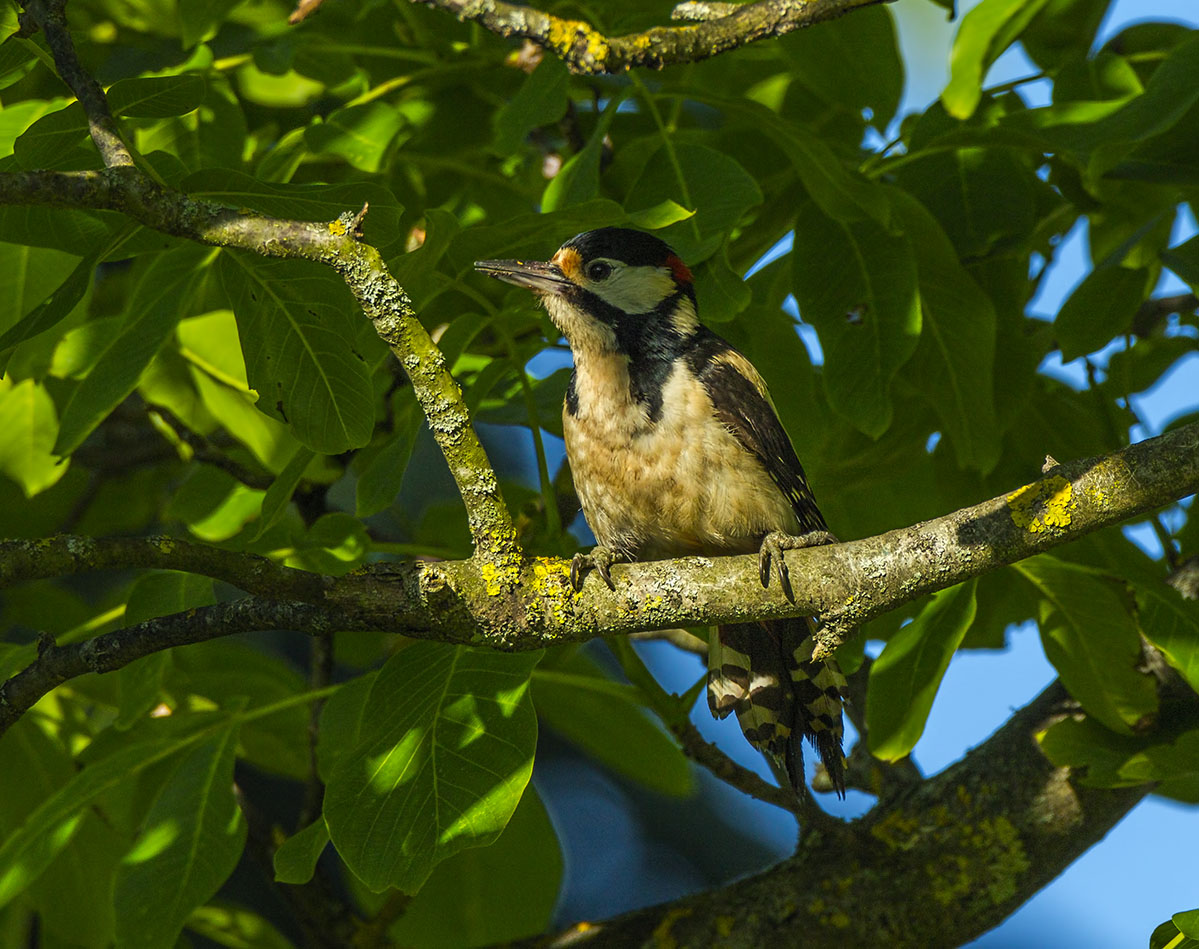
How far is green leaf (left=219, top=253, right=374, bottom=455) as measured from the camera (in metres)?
2.29

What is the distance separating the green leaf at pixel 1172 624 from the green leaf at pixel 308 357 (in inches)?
64.7

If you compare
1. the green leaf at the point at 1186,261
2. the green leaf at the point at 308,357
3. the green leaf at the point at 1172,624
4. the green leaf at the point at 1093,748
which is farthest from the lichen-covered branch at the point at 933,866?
the green leaf at the point at 308,357

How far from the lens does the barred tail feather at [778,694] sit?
3111 millimetres

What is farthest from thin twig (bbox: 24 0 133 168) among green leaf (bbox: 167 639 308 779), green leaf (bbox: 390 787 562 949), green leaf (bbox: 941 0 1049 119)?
green leaf (bbox: 390 787 562 949)

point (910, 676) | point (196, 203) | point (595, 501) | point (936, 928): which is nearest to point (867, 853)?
point (936, 928)

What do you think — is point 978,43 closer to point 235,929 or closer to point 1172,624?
point 1172,624

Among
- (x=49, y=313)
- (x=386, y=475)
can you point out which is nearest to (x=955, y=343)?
(x=386, y=475)

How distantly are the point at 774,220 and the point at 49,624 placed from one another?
223cm

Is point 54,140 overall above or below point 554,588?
above

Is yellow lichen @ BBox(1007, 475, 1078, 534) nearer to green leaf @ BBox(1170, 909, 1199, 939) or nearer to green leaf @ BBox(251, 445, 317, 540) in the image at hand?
green leaf @ BBox(1170, 909, 1199, 939)

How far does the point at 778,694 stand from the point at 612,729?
0.49m

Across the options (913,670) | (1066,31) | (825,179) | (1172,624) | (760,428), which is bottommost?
(913,670)

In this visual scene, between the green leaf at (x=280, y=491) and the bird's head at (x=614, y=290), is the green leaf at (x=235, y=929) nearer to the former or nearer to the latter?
the green leaf at (x=280, y=491)

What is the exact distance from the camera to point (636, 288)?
3.43 meters
